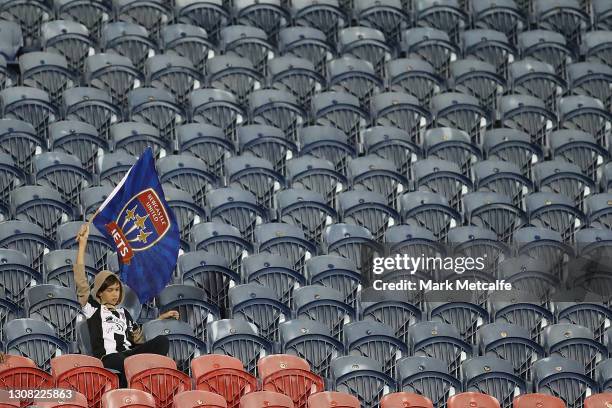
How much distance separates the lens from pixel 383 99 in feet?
64.1

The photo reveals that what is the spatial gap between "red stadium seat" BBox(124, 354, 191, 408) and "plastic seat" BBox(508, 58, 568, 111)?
6.66m

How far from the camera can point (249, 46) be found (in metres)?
20.2

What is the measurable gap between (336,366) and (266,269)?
1386 mm

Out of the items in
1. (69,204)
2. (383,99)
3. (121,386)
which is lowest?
(121,386)

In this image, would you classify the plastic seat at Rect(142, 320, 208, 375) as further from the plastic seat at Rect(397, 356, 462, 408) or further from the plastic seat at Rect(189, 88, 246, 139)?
the plastic seat at Rect(189, 88, 246, 139)

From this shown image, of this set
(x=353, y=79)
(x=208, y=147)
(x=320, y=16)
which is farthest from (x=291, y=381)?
(x=320, y=16)

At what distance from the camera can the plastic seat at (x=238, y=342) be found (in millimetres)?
15969

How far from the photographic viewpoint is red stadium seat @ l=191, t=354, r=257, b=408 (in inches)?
596

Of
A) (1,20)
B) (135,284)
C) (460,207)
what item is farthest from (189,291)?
(1,20)

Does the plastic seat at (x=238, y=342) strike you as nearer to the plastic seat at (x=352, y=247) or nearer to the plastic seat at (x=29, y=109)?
the plastic seat at (x=352, y=247)

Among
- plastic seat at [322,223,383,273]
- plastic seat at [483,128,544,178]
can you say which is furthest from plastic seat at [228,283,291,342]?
plastic seat at [483,128,544,178]

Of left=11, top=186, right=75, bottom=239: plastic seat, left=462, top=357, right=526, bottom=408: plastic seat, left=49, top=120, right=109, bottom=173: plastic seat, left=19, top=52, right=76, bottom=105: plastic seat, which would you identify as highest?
left=19, top=52, right=76, bottom=105: plastic seat

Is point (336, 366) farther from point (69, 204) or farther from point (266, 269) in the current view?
point (69, 204)

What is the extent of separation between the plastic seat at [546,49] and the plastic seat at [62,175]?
18.5 ft
